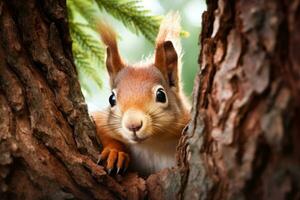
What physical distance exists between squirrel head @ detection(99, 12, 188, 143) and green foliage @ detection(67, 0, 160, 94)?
0.05 metres

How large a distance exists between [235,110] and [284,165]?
155 mm

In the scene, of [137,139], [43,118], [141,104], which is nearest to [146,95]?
[141,104]

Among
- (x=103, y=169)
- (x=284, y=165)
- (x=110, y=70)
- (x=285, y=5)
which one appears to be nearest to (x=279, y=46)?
(x=285, y=5)

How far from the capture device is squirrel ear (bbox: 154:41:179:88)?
1950 millimetres

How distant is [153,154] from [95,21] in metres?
0.56

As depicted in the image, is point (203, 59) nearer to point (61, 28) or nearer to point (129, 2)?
point (61, 28)

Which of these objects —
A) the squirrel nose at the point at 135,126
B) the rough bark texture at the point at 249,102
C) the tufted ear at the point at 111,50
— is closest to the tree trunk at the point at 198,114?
the rough bark texture at the point at 249,102

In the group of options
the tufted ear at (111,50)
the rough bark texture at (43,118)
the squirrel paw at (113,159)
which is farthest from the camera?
the tufted ear at (111,50)

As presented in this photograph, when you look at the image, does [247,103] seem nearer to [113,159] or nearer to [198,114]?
[198,114]

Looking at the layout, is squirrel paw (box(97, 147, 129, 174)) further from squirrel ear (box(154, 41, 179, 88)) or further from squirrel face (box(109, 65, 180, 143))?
squirrel ear (box(154, 41, 179, 88))

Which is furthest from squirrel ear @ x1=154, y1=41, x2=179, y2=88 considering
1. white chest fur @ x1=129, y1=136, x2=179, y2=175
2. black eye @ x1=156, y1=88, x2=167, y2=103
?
white chest fur @ x1=129, y1=136, x2=179, y2=175

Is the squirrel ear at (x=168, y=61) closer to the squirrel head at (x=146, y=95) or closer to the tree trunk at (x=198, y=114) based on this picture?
the squirrel head at (x=146, y=95)

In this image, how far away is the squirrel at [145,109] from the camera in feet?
5.54

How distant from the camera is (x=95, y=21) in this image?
1.91 metres
